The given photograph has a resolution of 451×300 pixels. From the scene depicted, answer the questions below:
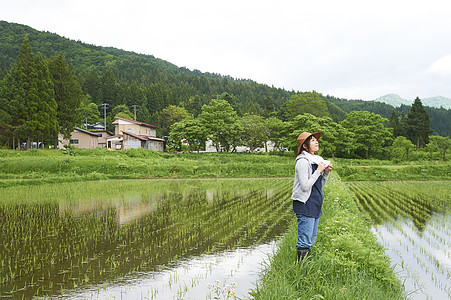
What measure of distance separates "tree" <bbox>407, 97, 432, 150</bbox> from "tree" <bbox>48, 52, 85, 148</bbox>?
155 feet

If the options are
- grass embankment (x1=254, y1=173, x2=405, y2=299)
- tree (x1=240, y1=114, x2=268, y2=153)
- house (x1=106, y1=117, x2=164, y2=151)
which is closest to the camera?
grass embankment (x1=254, y1=173, x2=405, y2=299)

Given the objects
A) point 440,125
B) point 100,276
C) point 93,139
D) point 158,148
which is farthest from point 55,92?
point 440,125

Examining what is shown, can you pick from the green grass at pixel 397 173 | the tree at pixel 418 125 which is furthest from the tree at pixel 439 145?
the green grass at pixel 397 173

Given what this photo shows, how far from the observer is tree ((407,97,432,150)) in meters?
49.5

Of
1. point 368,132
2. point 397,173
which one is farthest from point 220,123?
point 397,173

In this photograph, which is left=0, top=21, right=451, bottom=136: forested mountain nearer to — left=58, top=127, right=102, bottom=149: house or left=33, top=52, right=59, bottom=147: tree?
left=33, top=52, right=59, bottom=147: tree

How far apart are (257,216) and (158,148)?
42.2 meters

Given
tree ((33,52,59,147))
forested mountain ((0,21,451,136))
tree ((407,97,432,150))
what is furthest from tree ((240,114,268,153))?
tree ((407,97,432,150))

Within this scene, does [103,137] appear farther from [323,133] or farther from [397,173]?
[397,173]

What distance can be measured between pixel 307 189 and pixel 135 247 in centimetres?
378

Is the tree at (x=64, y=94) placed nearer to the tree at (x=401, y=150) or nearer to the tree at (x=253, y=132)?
the tree at (x=253, y=132)

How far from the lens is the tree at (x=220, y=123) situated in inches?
1603

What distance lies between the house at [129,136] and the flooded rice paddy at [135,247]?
1237 inches

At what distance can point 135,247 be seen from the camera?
603 centimetres
